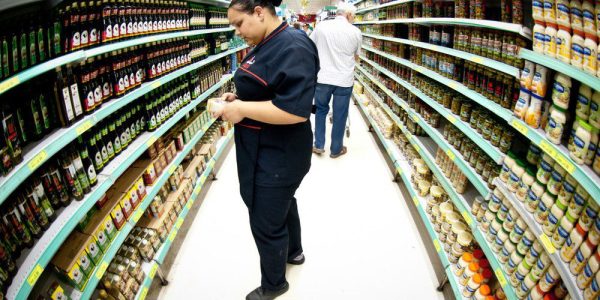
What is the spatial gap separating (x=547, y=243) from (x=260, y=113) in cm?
124

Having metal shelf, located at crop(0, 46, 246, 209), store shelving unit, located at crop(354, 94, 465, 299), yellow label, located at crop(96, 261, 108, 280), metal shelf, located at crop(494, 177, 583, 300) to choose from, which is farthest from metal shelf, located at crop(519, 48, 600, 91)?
yellow label, located at crop(96, 261, 108, 280)

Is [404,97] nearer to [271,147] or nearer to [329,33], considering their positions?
[329,33]

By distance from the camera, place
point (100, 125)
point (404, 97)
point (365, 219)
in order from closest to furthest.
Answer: point (100, 125)
point (365, 219)
point (404, 97)

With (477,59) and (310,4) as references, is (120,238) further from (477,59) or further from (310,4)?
(310,4)

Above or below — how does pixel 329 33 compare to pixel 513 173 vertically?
above

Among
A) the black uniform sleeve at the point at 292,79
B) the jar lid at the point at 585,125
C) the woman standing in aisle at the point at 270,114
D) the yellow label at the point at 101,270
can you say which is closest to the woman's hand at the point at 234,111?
the woman standing in aisle at the point at 270,114

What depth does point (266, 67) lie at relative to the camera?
50.4 inches

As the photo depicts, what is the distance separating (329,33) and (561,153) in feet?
9.34

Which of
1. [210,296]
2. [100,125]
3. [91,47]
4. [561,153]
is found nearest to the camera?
→ [561,153]

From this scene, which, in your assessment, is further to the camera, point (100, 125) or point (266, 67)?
point (100, 125)

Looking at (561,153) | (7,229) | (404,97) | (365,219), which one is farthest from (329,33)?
(7,229)

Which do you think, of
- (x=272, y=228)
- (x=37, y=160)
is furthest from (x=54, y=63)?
(x=272, y=228)

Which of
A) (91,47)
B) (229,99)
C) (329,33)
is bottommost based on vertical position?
(229,99)

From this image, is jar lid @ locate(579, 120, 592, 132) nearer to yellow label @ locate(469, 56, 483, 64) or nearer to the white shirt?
yellow label @ locate(469, 56, 483, 64)
